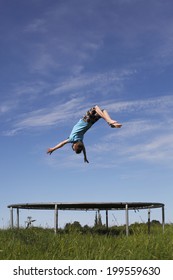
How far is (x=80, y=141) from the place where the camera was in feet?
32.3

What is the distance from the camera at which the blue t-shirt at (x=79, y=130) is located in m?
9.77

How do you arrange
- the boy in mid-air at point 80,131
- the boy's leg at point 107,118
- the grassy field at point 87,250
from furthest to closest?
1. the boy in mid-air at point 80,131
2. the boy's leg at point 107,118
3. the grassy field at point 87,250

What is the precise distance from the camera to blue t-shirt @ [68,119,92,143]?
977 centimetres

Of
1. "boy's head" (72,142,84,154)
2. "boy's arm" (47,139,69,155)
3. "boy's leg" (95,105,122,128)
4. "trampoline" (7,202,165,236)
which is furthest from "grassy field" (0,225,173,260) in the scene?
"trampoline" (7,202,165,236)

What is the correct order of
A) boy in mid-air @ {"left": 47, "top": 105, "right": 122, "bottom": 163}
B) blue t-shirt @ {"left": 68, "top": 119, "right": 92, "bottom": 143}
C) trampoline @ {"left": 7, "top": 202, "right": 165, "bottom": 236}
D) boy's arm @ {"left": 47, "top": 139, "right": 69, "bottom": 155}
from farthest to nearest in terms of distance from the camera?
trampoline @ {"left": 7, "top": 202, "right": 165, "bottom": 236}, boy's arm @ {"left": 47, "top": 139, "right": 69, "bottom": 155}, blue t-shirt @ {"left": 68, "top": 119, "right": 92, "bottom": 143}, boy in mid-air @ {"left": 47, "top": 105, "right": 122, "bottom": 163}

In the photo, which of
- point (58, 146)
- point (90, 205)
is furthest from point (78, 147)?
point (90, 205)

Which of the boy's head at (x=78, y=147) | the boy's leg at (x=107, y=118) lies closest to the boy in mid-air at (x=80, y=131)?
the boy's head at (x=78, y=147)

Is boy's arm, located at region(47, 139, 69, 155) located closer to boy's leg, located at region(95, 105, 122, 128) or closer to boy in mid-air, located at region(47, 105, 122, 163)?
boy in mid-air, located at region(47, 105, 122, 163)

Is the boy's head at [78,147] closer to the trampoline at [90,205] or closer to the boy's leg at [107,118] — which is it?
the boy's leg at [107,118]

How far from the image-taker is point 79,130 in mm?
9773

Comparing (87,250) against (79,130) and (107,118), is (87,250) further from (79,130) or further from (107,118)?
(79,130)
